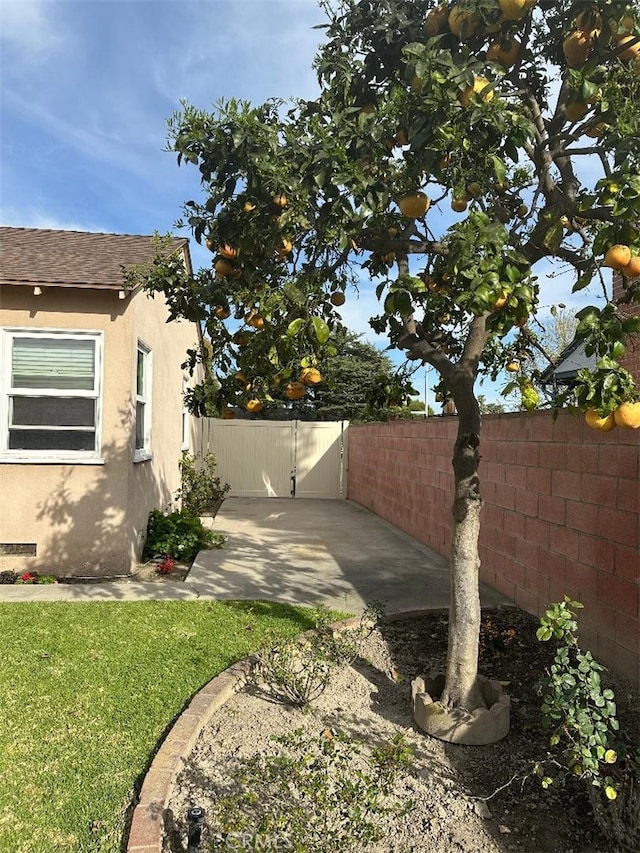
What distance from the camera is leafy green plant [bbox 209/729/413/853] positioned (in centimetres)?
231

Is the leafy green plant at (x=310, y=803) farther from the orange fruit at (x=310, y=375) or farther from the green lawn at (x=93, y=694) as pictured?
the orange fruit at (x=310, y=375)

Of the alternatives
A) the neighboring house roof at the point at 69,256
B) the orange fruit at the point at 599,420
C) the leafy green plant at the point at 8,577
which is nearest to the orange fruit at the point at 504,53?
the orange fruit at the point at 599,420

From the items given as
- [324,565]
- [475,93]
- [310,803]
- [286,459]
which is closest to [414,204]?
[475,93]

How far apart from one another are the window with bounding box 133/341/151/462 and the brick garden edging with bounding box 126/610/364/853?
4.52 meters

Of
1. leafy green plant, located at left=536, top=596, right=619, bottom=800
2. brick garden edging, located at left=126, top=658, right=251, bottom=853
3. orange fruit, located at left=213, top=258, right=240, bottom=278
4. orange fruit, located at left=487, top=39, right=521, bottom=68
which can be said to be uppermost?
orange fruit, located at left=487, top=39, right=521, bottom=68

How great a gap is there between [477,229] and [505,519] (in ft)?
13.7

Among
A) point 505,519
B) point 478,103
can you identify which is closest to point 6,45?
point 478,103

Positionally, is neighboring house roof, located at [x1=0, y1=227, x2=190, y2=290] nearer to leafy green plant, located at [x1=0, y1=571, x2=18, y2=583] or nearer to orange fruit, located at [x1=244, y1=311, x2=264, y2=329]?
orange fruit, located at [x1=244, y1=311, x2=264, y2=329]

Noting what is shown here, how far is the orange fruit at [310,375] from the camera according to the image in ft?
11.8

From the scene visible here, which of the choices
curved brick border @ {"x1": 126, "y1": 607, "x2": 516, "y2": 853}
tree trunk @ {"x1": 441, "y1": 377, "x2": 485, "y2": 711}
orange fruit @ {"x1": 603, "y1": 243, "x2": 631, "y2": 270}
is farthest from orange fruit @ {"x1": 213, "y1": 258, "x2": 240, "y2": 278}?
curved brick border @ {"x1": 126, "y1": 607, "x2": 516, "y2": 853}

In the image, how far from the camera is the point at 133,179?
739 centimetres

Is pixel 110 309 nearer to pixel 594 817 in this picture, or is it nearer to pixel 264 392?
pixel 264 392

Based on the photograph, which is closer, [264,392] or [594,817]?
[594,817]

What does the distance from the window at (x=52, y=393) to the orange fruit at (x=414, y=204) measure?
5106 millimetres
